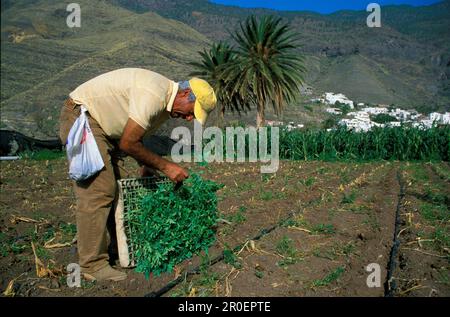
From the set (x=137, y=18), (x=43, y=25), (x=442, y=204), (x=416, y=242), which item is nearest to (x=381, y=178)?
(x=442, y=204)

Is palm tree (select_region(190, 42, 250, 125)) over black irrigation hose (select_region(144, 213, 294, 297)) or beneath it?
over

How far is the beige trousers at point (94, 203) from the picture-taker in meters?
3.49

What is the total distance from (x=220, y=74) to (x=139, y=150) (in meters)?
22.2

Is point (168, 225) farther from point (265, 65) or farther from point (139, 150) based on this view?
point (265, 65)

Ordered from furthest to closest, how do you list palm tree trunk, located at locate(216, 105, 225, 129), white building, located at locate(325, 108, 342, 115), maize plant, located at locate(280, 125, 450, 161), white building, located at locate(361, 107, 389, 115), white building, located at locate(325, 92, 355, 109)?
white building, located at locate(325, 92, 355, 109) < white building, located at locate(361, 107, 389, 115) < white building, located at locate(325, 108, 342, 115) < palm tree trunk, located at locate(216, 105, 225, 129) < maize plant, located at locate(280, 125, 450, 161)

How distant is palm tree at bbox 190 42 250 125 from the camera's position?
24922mm

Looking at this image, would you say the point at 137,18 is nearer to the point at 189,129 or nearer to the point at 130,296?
the point at 189,129

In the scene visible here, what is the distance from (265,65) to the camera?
23.6 meters

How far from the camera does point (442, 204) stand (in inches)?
264

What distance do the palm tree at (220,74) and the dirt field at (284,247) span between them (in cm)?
1755

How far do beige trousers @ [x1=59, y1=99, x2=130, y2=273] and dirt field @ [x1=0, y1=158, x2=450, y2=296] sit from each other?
24 cm

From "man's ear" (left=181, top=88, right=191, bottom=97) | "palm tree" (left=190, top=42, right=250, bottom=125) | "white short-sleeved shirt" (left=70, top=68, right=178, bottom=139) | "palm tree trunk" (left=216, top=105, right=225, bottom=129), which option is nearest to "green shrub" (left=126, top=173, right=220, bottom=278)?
"white short-sleeved shirt" (left=70, top=68, right=178, bottom=139)

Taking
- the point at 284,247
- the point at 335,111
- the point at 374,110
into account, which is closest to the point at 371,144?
the point at 284,247

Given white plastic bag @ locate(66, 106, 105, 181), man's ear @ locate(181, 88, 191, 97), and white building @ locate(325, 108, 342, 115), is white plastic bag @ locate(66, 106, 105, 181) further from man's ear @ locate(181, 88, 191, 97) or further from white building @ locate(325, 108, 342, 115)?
white building @ locate(325, 108, 342, 115)
